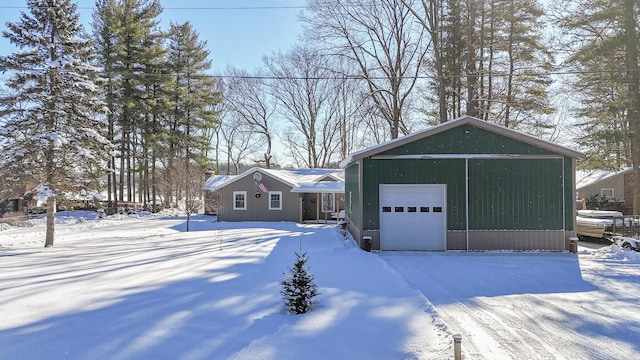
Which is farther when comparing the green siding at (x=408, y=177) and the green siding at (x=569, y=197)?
the green siding at (x=408, y=177)

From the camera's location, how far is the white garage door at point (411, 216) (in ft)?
A: 39.0

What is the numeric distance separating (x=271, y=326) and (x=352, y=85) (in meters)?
31.5

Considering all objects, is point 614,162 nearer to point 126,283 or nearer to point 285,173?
point 285,173

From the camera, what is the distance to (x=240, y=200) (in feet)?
79.5

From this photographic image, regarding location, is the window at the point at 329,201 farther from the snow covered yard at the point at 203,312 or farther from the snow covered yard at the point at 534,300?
the snow covered yard at the point at 203,312

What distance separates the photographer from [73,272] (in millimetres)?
8352

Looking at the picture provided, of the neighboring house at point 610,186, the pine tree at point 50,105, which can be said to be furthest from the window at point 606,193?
the pine tree at point 50,105

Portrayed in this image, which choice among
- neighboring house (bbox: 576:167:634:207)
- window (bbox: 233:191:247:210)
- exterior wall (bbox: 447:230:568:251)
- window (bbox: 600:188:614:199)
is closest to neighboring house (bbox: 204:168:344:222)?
window (bbox: 233:191:247:210)

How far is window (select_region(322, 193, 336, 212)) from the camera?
24206mm

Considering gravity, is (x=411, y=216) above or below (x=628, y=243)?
above

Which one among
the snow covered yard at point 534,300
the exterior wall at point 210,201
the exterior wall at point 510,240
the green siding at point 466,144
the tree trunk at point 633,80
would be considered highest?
the tree trunk at point 633,80

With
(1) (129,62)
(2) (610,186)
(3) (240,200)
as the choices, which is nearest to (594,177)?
(2) (610,186)

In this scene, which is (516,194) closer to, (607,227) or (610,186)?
(607,227)

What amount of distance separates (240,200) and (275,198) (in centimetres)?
220
